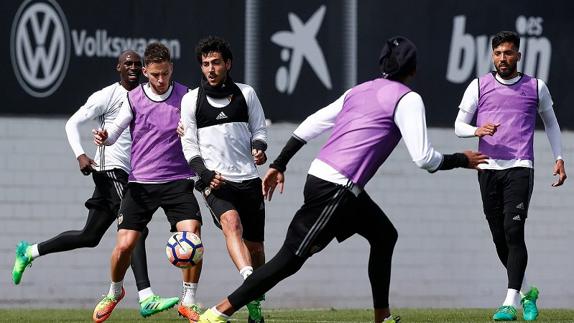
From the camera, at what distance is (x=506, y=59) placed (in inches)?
417

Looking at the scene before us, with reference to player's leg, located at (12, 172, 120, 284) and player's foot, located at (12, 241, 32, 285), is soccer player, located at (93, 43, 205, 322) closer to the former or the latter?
player's leg, located at (12, 172, 120, 284)

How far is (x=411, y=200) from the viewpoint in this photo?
51.3ft

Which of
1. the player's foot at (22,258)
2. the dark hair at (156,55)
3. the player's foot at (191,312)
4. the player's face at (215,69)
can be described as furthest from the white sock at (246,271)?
the player's foot at (22,258)

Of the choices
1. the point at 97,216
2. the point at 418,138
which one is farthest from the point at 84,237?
the point at 418,138

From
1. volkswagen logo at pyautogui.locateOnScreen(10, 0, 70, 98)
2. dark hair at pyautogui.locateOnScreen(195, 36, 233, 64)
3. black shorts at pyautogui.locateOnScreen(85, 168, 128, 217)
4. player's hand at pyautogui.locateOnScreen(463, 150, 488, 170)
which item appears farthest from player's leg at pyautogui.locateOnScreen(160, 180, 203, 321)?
volkswagen logo at pyautogui.locateOnScreen(10, 0, 70, 98)

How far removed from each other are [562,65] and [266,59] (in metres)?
3.86

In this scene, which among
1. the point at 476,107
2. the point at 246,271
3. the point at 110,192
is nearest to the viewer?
the point at 246,271

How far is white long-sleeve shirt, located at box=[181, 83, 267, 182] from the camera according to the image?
9398 mm

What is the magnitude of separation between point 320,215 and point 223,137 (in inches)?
70.5

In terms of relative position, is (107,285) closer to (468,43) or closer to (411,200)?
(411,200)

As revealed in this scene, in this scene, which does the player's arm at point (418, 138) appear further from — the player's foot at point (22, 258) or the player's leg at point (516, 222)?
the player's foot at point (22, 258)

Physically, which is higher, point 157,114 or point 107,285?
point 157,114

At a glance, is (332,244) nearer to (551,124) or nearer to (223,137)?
(551,124)

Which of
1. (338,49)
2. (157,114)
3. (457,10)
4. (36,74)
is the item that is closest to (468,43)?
(457,10)
